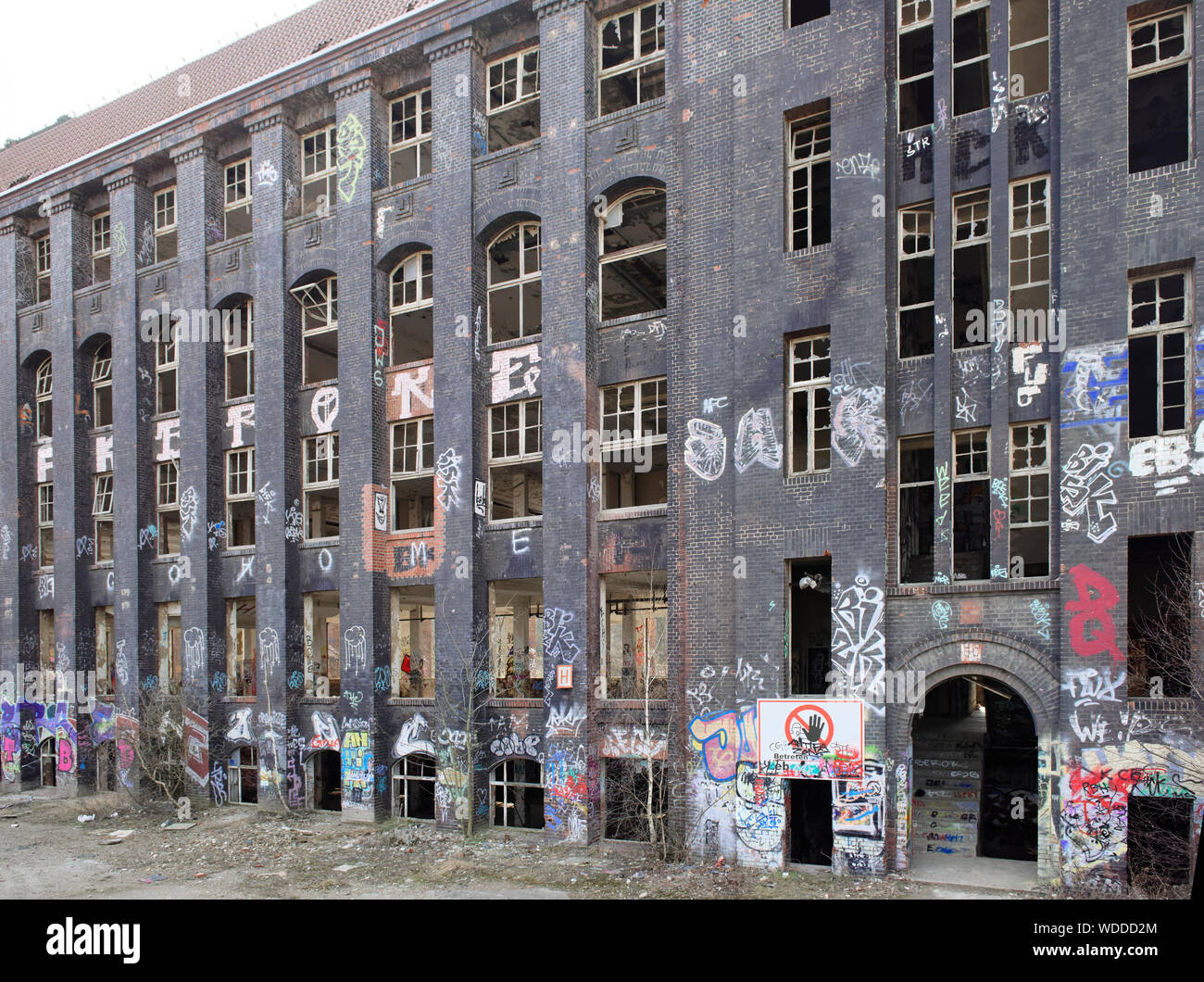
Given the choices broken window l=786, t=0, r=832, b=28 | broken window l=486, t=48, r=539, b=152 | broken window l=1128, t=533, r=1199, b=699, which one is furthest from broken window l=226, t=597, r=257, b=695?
broken window l=1128, t=533, r=1199, b=699

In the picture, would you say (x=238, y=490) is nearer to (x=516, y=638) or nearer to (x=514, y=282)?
(x=516, y=638)

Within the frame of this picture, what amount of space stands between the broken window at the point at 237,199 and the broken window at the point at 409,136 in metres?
4.63

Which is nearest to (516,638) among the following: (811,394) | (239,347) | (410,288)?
(410,288)

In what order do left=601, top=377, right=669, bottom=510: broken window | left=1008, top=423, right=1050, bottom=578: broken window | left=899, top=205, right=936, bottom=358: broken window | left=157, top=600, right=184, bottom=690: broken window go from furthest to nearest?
left=157, top=600, right=184, bottom=690: broken window
left=601, top=377, right=669, bottom=510: broken window
left=899, top=205, right=936, bottom=358: broken window
left=1008, top=423, right=1050, bottom=578: broken window

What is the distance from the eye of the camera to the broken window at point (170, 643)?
24297 millimetres

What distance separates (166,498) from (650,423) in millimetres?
14353

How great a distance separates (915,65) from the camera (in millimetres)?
16766

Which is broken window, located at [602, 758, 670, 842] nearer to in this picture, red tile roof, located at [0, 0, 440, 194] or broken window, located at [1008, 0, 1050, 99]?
broken window, located at [1008, 0, 1050, 99]

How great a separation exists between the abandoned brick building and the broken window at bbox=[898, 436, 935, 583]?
0.43ft

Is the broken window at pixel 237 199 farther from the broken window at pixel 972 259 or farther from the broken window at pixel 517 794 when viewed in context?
the broken window at pixel 972 259

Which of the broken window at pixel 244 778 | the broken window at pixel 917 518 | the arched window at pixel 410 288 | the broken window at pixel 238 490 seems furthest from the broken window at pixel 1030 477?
the broken window at pixel 244 778

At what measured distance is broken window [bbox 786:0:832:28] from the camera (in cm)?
1734

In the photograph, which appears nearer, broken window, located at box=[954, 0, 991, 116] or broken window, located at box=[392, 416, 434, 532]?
broken window, located at box=[954, 0, 991, 116]

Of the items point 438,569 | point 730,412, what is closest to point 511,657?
point 438,569
